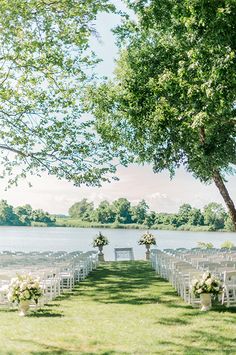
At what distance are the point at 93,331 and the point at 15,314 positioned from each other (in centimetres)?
273

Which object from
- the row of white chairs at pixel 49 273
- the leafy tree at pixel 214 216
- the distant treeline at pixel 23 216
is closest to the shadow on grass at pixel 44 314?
the row of white chairs at pixel 49 273

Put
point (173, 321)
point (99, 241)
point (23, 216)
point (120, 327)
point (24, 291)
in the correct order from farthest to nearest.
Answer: point (23, 216) < point (99, 241) < point (24, 291) < point (173, 321) < point (120, 327)

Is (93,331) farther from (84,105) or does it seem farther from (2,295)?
(84,105)

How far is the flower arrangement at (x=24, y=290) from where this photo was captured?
35.4 feet

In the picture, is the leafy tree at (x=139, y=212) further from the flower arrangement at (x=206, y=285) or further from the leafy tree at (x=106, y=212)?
the flower arrangement at (x=206, y=285)

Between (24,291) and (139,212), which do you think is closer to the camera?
(24,291)

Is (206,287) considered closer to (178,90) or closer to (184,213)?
(178,90)

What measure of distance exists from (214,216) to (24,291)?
93.5 m

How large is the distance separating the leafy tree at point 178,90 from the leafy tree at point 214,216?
6912 cm

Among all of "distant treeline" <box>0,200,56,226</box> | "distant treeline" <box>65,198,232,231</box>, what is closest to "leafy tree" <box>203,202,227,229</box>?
"distant treeline" <box>65,198,232,231</box>

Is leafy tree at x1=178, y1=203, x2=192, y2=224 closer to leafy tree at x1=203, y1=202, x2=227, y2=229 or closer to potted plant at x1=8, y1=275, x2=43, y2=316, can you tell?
leafy tree at x1=203, y1=202, x2=227, y2=229

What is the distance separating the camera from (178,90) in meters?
15.4

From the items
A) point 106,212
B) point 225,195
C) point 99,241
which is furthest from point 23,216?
point 225,195

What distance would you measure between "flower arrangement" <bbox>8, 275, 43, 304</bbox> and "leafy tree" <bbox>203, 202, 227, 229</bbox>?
85308 millimetres
